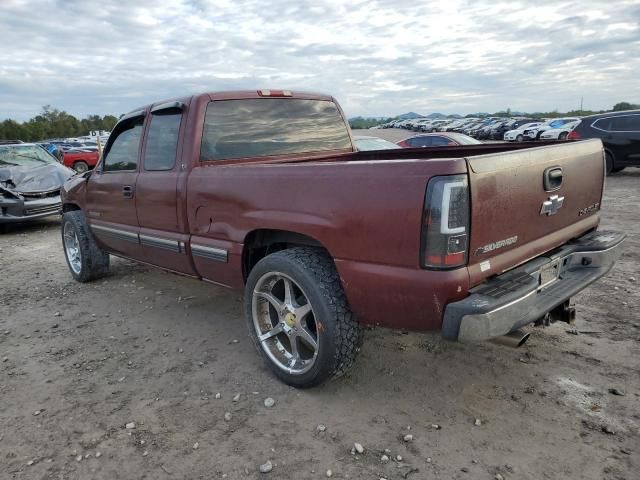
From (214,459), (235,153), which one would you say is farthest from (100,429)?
(235,153)

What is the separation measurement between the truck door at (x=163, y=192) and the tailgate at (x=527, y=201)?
7.38 feet

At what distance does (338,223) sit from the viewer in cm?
273

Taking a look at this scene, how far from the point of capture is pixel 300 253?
3078mm

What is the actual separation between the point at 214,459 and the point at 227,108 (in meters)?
2.54

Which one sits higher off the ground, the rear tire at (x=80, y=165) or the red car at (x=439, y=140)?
the red car at (x=439, y=140)

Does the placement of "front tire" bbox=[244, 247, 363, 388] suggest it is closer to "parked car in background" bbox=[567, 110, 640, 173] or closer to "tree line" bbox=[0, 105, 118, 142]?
"parked car in background" bbox=[567, 110, 640, 173]

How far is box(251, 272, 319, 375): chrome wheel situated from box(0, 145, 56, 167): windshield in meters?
8.85

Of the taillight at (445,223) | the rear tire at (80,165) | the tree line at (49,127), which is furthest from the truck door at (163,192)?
the tree line at (49,127)

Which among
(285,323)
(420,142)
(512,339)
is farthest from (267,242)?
(420,142)

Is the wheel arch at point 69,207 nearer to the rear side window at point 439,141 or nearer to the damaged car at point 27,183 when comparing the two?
the damaged car at point 27,183

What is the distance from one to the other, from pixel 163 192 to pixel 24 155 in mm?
8214

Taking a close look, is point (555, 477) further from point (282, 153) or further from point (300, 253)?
point (282, 153)

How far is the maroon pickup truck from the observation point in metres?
2.43

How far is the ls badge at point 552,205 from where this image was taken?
9.51ft
